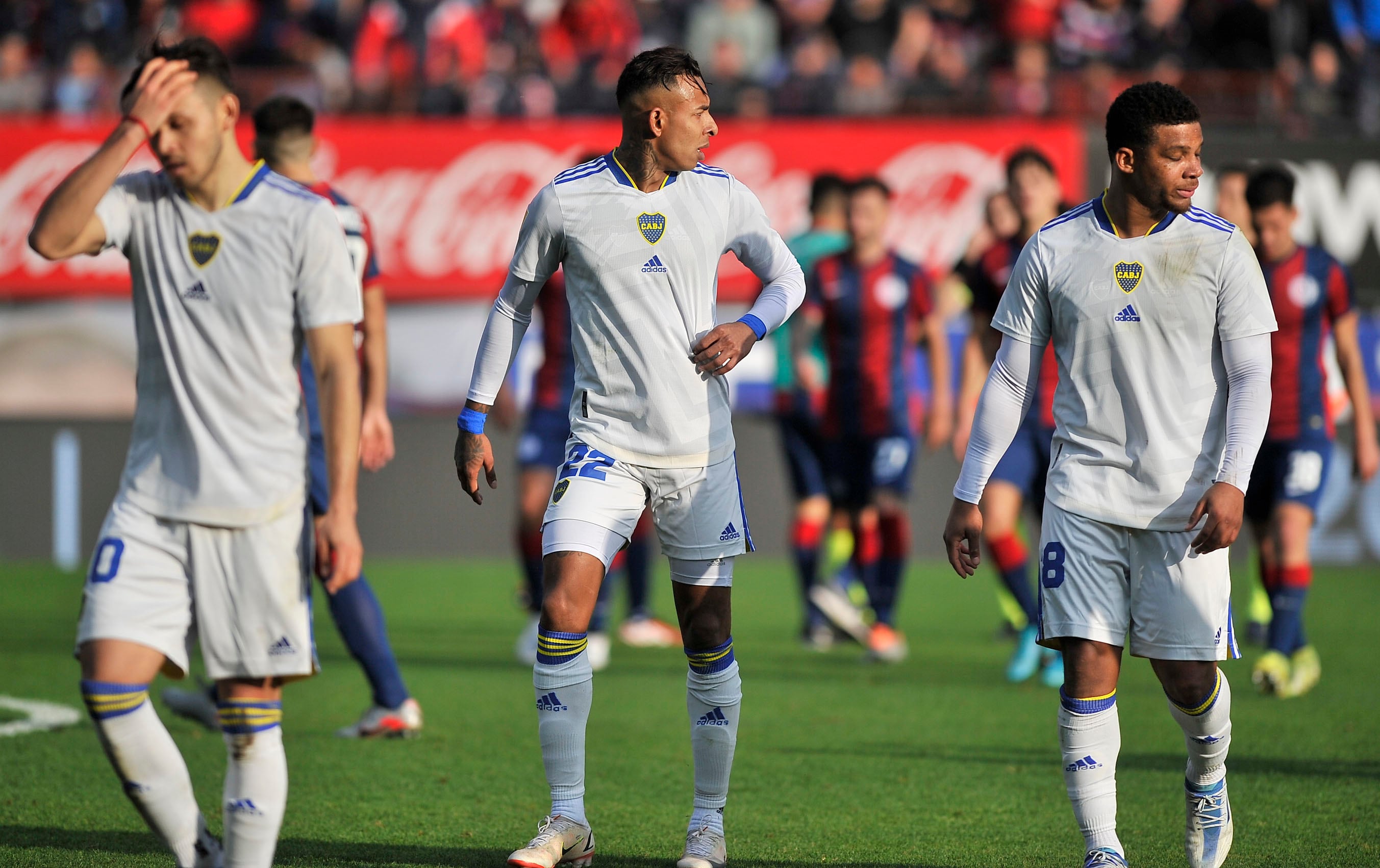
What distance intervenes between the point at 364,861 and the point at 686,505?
1389 mm

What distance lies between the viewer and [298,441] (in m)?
3.84

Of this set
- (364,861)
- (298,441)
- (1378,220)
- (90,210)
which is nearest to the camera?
(90,210)

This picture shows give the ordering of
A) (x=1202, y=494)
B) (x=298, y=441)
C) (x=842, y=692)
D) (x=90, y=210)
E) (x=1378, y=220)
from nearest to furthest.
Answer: (x=90, y=210)
(x=298, y=441)
(x=1202, y=494)
(x=842, y=692)
(x=1378, y=220)

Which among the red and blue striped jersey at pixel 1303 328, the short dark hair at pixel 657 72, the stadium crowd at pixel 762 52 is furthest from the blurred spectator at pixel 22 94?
the short dark hair at pixel 657 72

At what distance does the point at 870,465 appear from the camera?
9320 mm

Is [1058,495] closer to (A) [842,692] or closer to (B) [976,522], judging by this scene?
(B) [976,522]

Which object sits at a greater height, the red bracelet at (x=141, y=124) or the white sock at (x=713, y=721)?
the red bracelet at (x=141, y=124)

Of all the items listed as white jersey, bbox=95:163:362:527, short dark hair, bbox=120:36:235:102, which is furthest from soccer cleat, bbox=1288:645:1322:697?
short dark hair, bbox=120:36:235:102

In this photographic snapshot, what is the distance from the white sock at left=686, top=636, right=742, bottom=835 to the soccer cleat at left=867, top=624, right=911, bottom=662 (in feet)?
14.0

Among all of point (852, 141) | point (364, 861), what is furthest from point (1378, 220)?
point (364, 861)

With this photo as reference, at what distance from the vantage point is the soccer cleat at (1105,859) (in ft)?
13.7

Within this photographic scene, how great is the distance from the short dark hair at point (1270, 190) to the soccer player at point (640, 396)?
151 inches

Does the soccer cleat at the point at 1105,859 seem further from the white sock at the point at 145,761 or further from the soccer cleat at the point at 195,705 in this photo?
the soccer cleat at the point at 195,705

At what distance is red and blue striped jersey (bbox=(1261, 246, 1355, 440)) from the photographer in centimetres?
785
